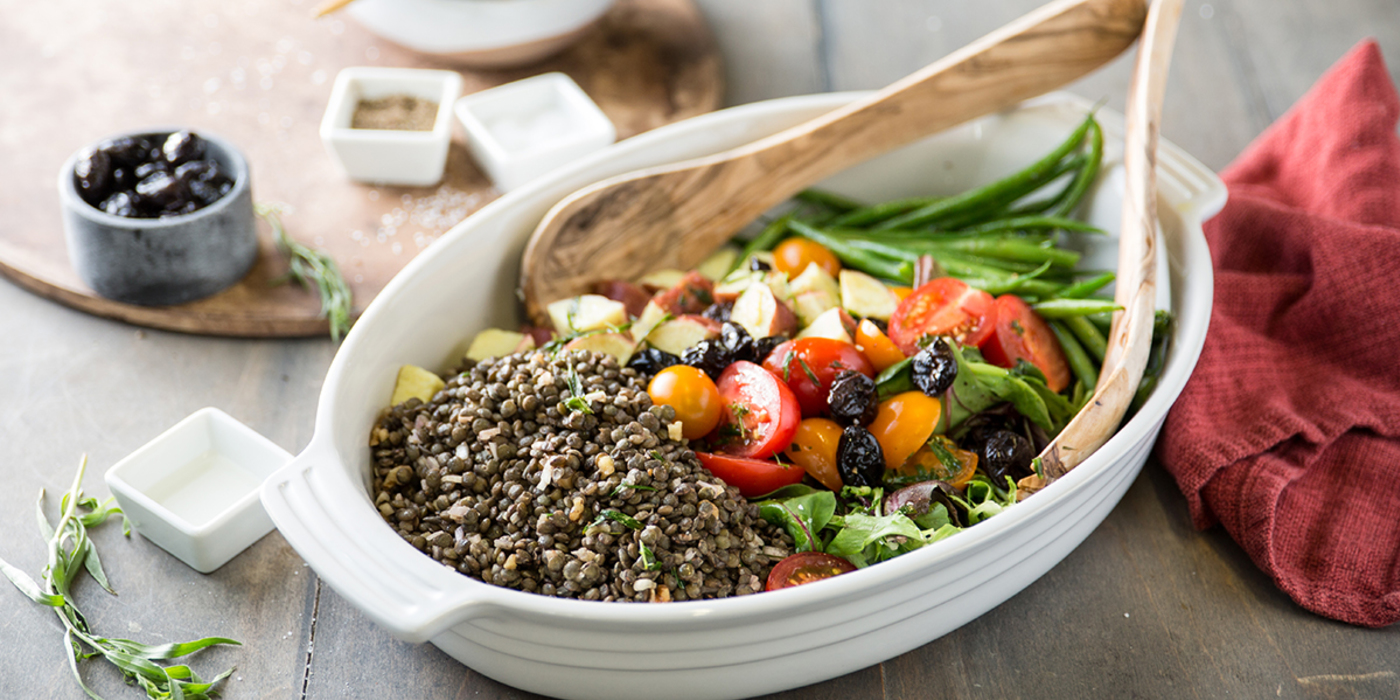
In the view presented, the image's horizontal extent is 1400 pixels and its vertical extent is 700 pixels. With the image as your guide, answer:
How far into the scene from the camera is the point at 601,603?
1.28 meters

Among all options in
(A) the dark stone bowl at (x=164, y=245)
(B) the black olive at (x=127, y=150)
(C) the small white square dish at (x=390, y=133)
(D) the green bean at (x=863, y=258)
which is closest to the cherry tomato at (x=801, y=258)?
(D) the green bean at (x=863, y=258)

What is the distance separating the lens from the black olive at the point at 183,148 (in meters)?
2.15

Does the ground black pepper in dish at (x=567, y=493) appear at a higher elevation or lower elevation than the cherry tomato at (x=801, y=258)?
higher

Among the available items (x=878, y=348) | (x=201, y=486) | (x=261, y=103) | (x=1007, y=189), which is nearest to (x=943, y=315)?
(x=878, y=348)

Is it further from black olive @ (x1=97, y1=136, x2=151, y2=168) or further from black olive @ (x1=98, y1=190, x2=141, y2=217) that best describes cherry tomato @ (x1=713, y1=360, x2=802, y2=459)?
black olive @ (x1=97, y1=136, x2=151, y2=168)

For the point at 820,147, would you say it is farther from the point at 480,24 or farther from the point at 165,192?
the point at 165,192

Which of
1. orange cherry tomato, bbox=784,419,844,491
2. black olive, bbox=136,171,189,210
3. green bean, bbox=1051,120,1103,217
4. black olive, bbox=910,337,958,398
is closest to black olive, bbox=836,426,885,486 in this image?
orange cherry tomato, bbox=784,419,844,491

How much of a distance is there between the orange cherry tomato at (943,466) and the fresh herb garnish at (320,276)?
45.1 inches

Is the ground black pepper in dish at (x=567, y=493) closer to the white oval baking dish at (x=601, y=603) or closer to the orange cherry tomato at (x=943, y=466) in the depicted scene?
the white oval baking dish at (x=601, y=603)

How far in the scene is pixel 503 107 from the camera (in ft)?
8.46

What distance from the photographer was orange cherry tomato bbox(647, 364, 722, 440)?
5.42ft

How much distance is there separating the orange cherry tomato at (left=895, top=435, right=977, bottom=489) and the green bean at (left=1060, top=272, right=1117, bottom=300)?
444 mm

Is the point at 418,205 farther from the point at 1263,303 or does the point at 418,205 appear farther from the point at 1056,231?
the point at 1263,303

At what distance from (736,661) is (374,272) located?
50.3 inches
